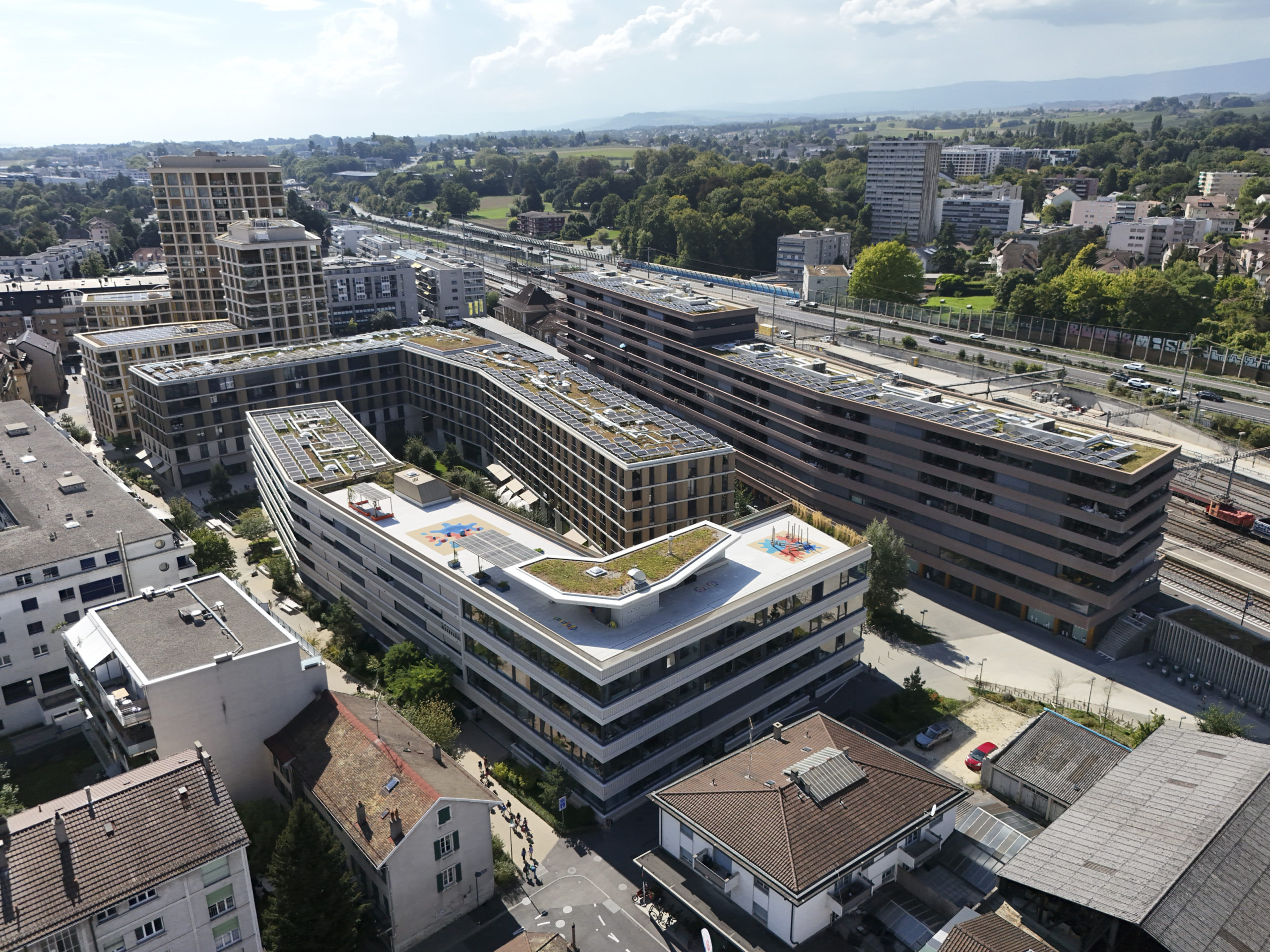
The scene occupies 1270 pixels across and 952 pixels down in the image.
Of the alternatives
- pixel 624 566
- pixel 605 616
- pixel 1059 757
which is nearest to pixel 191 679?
pixel 605 616

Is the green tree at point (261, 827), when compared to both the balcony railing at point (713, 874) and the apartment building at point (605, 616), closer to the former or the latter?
the apartment building at point (605, 616)

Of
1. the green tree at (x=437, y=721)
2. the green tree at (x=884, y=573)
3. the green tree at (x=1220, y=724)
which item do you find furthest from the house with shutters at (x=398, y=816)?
the green tree at (x=1220, y=724)

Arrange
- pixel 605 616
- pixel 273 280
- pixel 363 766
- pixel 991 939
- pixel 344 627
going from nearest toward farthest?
pixel 991 939
pixel 363 766
pixel 605 616
pixel 344 627
pixel 273 280

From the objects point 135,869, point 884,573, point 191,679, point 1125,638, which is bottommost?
point 1125,638

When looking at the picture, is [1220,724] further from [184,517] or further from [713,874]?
[184,517]

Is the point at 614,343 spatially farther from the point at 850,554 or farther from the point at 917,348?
the point at 850,554
